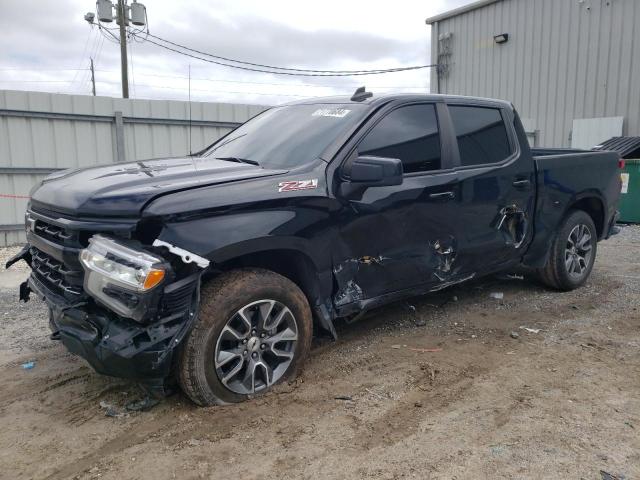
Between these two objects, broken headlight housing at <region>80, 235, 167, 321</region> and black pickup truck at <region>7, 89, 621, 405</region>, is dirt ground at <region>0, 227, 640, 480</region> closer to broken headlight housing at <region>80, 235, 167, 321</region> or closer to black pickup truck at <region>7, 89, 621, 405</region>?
black pickup truck at <region>7, 89, 621, 405</region>

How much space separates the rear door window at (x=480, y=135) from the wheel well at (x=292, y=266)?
1707 millimetres

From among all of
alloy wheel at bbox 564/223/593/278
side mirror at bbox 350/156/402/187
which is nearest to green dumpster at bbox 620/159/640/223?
alloy wheel at bbox 564/223/593/278

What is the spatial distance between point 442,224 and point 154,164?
2.18 metres

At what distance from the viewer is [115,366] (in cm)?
284

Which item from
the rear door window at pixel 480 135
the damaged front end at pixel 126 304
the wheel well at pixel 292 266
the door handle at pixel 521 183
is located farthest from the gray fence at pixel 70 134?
the damaged front end at pixel 126 304

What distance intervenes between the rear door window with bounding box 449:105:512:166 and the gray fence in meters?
6.02

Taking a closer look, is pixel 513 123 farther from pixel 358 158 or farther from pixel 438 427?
pixel 438 427

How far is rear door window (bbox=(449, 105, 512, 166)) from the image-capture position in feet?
14.7

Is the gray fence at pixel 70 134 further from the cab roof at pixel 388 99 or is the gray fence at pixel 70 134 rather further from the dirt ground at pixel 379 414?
the cab roof at pixel 388 99

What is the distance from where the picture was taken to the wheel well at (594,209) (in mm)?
5715

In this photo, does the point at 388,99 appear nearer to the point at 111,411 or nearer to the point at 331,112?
the point at 331,112

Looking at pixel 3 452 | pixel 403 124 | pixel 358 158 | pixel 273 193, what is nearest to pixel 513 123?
pixel 403 124

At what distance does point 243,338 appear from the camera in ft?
10.6

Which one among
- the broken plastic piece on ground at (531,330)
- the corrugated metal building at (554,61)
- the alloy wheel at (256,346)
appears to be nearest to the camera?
the alloy wheel at (256,346)
